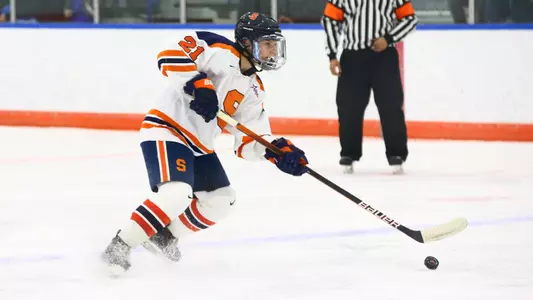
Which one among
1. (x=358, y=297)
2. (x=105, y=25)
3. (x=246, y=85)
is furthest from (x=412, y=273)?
(x=105, y=25)

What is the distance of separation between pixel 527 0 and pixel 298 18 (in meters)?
1.54

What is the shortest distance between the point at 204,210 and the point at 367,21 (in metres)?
2.77

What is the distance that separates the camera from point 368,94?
6.08 meters

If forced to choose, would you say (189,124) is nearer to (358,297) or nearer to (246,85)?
(246,85)

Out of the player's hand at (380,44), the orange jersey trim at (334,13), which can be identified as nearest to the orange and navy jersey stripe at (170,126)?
the player's hand at (380,44)

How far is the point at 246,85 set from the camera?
3.43 meters

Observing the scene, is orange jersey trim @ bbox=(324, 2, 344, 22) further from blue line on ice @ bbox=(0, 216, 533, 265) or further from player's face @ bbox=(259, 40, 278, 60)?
player's face @ bbox=(259, 40, 278, 60)

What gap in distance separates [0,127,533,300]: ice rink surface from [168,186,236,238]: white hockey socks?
0.12m

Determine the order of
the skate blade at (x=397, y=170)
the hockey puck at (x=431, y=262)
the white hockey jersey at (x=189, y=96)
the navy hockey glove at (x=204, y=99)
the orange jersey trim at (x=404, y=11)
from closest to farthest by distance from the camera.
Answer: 1. the navy hockey glove at (x=204, y=99)
2. the white hockey jersey at (x=189, y=96)
3. the hockey puck at (x=431, y=262)
4. the skate blade at (x=397, y=170)
5. the orange jersey trim at (x=404, y=11)

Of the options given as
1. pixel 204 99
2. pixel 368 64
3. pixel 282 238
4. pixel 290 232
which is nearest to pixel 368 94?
pixel 368 64

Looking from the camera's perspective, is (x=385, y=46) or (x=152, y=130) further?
(x=385, y=46)

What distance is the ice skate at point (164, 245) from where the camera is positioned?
345 cm

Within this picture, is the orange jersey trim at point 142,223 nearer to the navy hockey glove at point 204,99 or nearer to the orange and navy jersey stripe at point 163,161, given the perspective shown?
the orange and navy jersey stripe at point 163,161

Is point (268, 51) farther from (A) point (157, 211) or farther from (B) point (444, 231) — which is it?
(B) point (444, 231)
